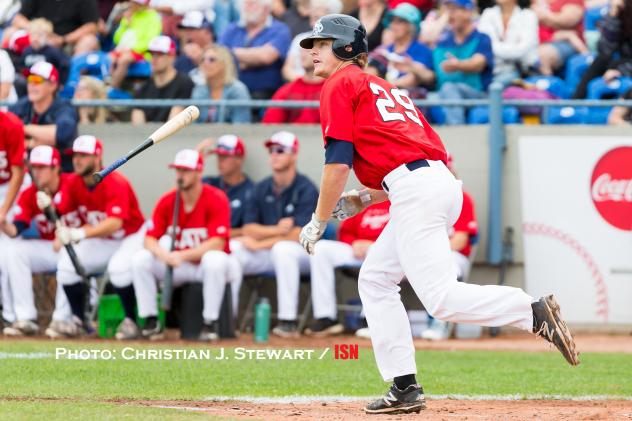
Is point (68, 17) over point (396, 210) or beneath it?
over

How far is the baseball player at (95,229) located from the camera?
1192cm

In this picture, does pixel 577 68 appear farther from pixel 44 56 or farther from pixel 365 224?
pixel 44 56

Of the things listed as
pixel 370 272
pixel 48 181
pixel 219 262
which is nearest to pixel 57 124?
pixel 48 181

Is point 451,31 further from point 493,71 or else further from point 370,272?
point 370,272

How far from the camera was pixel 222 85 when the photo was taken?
1362cm

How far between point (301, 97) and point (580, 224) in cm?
322

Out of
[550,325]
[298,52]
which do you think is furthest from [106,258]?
[550,325]

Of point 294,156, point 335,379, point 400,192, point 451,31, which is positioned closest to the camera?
point 400,192

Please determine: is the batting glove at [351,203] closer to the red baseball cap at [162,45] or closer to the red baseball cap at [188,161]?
the red baseball cap at [188,161]

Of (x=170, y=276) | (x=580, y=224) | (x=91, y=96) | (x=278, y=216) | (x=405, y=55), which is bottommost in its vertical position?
(x=170, y=276)

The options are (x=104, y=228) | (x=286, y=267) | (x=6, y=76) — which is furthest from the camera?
(x=6, y=76)

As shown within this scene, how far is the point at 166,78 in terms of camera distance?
13.7m

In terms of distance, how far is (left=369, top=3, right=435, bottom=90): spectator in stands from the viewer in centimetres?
1336

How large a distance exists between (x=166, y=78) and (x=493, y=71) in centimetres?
355
